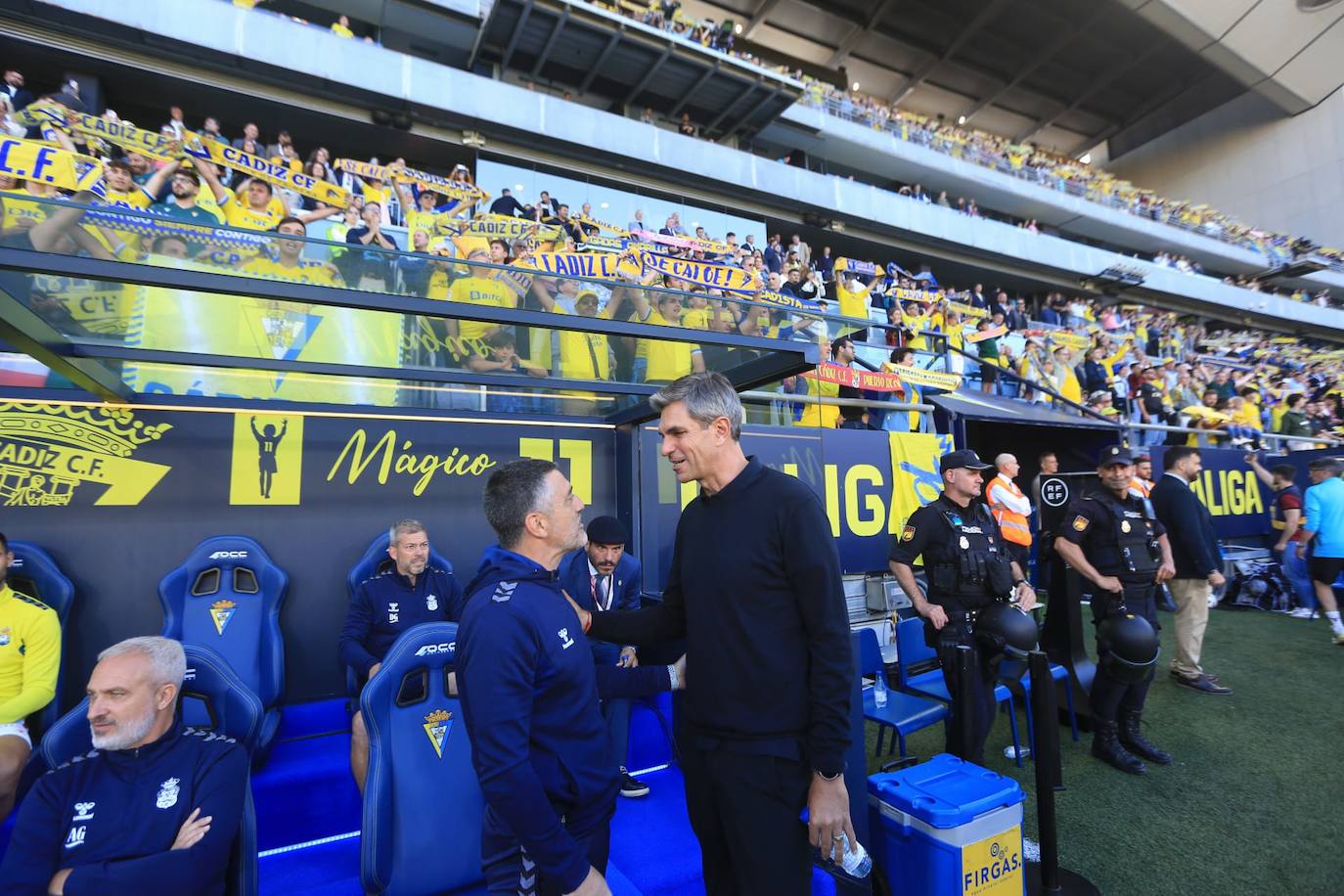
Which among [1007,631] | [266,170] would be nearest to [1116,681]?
[1007,631]

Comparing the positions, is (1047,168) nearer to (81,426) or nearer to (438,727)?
(438,727)

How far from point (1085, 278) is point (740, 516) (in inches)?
1162

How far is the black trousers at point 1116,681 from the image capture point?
385 centimetres

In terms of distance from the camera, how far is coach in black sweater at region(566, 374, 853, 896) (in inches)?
63.1

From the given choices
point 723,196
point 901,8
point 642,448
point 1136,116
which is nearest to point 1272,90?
point 1136,116

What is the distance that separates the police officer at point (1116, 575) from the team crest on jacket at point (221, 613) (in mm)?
5405

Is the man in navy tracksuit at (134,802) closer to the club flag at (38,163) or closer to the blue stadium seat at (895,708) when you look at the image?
the blue stadium seat at (895,708)

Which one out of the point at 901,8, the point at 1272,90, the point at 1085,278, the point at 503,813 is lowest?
the point at 503,813

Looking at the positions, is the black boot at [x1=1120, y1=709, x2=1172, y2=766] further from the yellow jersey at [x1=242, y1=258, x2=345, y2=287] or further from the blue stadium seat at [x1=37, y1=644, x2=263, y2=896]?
the yellow jersey at [x1=242, y1=258, x2=345, y2=287]

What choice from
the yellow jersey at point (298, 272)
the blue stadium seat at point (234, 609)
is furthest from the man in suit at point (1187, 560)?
the blue stadium seat at point (234, 609)

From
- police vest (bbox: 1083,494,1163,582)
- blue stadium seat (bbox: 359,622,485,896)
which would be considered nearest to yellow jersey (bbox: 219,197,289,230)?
blue stadium seat (bbox: 359,622,485,896)

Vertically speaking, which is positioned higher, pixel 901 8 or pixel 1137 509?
pixel 901 8

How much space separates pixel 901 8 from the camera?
25.4 m

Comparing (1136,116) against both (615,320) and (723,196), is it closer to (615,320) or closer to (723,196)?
(723,196)
